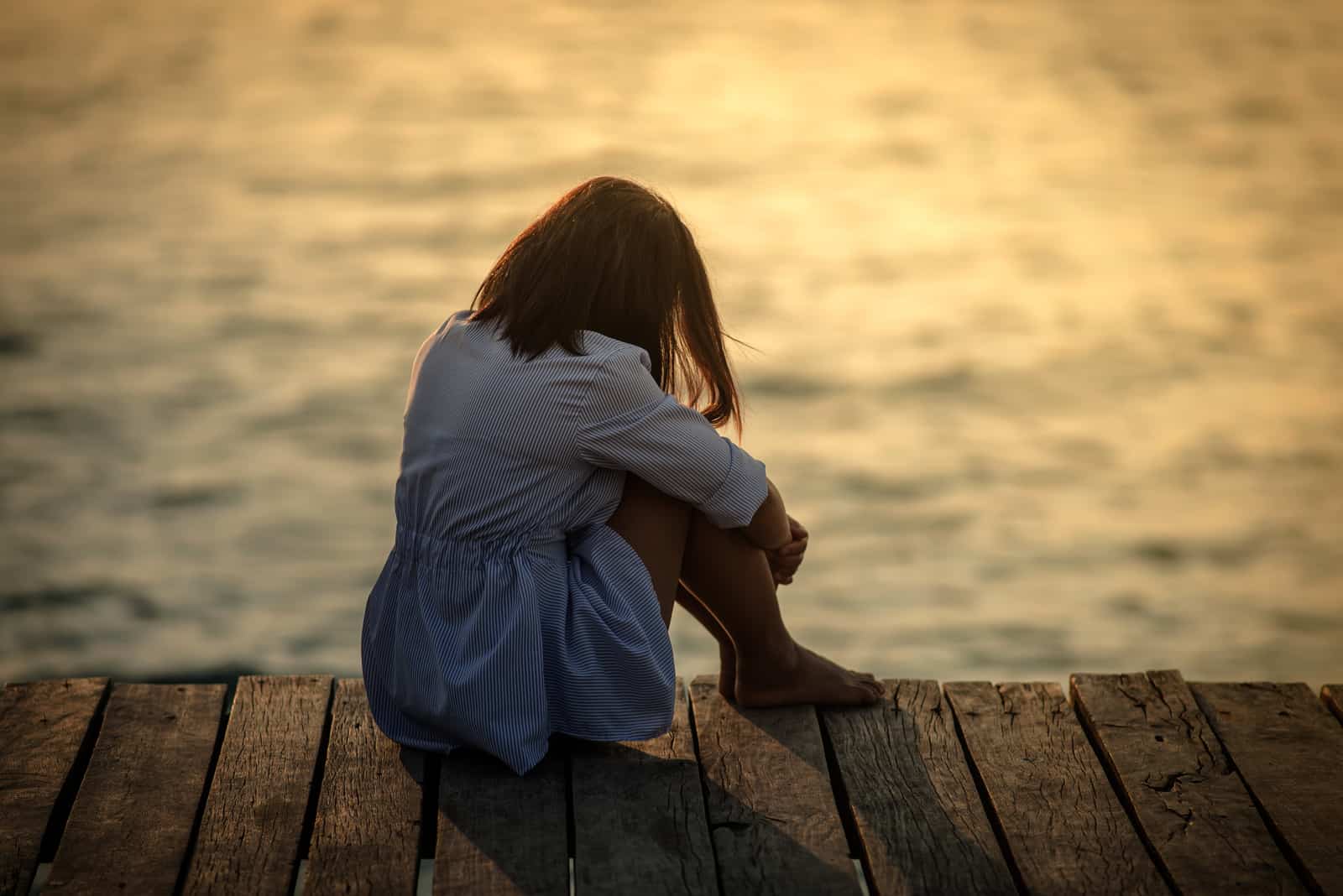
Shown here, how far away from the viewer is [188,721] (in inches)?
105

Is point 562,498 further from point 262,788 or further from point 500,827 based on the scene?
point 262,788

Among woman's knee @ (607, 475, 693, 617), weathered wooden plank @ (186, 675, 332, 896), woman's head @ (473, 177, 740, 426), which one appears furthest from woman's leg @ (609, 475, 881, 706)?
weathered wooden plank @ (186, 675, 332, 896)

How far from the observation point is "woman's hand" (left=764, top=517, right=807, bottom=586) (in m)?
2.72

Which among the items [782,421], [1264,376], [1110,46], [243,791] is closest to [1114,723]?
[243,791]

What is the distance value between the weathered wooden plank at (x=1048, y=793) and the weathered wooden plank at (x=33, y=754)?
1360 mm

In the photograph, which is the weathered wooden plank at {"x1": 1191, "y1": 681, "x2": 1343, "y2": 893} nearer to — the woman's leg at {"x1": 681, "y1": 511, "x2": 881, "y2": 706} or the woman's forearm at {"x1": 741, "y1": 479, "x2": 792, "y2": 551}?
the woman's leg at {"x1": 681, "y1": 511, "x2": 881, "y2": 706}

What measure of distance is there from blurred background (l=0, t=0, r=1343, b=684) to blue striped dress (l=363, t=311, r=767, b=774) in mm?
1918

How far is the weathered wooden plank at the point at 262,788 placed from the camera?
2.25 metres

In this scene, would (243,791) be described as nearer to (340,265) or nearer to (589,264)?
(589,264)

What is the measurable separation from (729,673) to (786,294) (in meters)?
3.79

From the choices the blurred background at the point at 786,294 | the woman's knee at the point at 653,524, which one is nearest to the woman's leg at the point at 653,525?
the woman's knee at the point at 653,524

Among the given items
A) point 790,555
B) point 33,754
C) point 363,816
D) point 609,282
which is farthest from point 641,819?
point 33,754

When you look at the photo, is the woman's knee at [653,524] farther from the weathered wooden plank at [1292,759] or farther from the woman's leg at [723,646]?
the weathered wooden plank at [1292,759]

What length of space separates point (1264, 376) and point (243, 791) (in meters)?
4.42
